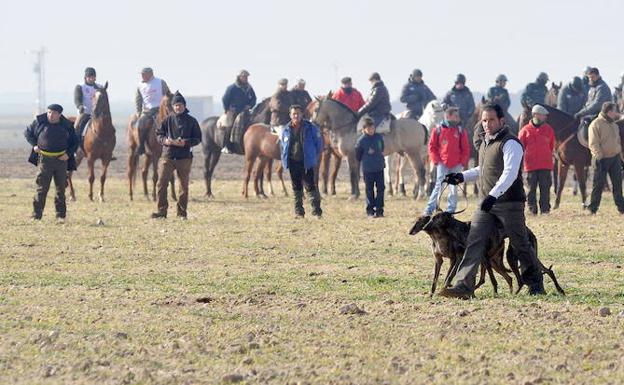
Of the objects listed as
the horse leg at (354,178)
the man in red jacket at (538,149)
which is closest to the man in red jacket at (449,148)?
the man in red jacket at (538,149)

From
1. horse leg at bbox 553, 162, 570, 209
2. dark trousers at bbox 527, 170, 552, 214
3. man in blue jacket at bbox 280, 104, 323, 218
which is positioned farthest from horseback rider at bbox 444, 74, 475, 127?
man in blue jacket at bbox 280, 104, 323, 218

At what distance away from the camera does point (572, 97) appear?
3092 centimetres

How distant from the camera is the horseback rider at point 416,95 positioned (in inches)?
1339

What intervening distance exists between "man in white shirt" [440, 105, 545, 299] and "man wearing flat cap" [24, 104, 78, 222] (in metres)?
10.3

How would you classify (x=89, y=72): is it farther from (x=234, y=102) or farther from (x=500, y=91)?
(x=500, y=91)

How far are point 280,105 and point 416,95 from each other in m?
4.22

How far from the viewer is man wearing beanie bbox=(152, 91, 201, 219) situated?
23.1 meters

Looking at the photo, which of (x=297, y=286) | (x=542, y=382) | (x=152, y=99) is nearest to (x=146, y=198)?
(x=152, y=99)

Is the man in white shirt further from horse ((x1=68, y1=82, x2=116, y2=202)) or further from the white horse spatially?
the white horse

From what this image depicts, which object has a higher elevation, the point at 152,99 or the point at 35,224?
the point at 152,99

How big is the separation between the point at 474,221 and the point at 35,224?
429 inches

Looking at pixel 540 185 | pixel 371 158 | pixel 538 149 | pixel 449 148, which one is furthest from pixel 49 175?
pixel 540 185

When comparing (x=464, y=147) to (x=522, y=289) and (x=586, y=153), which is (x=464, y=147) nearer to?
(x=586, y=153)

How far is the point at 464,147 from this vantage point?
24.0 meters
